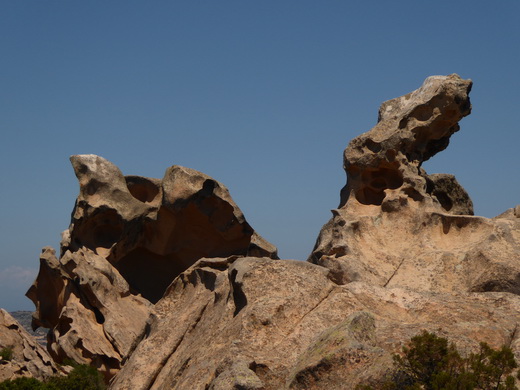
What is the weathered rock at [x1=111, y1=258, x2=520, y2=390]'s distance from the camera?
12570 mm

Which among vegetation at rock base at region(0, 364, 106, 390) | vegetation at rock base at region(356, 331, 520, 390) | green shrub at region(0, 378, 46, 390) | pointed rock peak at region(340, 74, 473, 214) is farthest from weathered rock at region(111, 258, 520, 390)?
pointed rock peak at region(340, 74, 473, 214)

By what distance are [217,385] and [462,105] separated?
14.0 meters

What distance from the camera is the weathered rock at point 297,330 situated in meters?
12.6

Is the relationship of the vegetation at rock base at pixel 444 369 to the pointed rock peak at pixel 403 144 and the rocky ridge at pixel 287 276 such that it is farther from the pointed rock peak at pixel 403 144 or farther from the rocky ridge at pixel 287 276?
the pointed rock peak at pixel 403 144

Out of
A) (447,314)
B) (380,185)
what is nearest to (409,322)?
(447,314)

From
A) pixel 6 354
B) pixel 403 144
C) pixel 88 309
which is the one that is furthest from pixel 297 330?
pixel 88 309

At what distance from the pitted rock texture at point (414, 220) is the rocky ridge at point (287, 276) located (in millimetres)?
39

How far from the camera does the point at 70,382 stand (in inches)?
980

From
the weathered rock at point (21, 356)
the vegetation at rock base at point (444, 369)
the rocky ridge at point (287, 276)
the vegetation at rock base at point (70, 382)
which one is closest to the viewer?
the vegetation at rock base at point (444, 369)

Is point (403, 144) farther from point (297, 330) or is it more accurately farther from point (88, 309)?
point (88, 309)

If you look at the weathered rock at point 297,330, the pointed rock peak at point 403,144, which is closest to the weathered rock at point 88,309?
the pointed rock peak at point 403,144

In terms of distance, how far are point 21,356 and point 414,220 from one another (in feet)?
35.8

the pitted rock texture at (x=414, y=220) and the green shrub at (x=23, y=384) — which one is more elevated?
the pitted rock texture at (x=414, y=220)

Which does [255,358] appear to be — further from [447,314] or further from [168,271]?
[168,271]
